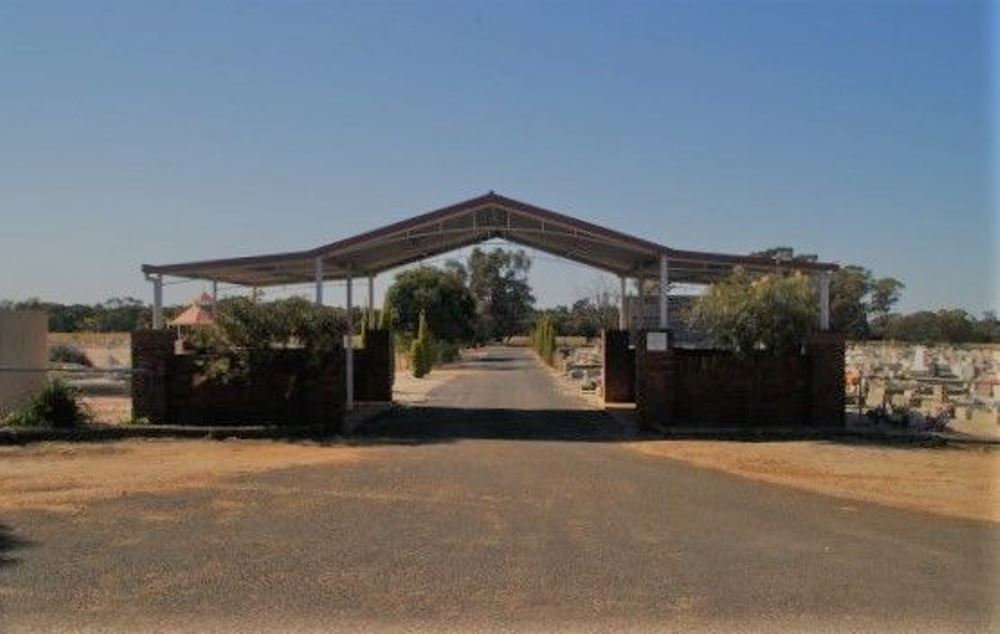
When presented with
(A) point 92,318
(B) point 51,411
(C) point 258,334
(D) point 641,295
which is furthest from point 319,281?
(A) point 92,318

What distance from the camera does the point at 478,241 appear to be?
2602cm

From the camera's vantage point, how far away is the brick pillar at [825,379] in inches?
845

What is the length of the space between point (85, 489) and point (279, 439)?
22.2ft

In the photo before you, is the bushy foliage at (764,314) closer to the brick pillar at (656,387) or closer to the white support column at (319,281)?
the brick pillar at (656,387)

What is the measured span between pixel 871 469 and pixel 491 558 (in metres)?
8.88

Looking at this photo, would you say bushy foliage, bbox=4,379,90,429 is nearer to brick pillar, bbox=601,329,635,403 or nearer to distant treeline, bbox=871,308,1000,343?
brick pillar, bbox=601,329,635,403

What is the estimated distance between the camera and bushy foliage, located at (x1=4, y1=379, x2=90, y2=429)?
63.4ft

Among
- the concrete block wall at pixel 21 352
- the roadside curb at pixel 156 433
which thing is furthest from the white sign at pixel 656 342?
the concrete block wall at pixel 21 352

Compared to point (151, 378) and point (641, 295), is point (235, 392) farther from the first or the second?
point (641, 295)

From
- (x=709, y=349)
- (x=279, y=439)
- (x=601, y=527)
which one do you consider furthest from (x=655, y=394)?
(x=601, y=527)

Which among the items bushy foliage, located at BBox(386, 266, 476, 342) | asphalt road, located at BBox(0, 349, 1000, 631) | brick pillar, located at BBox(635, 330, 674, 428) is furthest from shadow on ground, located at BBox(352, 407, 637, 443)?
bushy foliage, located at BBox(386, 266, 476, 342)

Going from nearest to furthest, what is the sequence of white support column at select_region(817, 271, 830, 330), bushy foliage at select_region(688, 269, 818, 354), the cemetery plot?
bushy foliage at select_region(688, 269, 818, 354), white support column at select_region(817, 271, 830, 330), the cemetery plot

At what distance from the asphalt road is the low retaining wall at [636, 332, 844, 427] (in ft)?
23.6

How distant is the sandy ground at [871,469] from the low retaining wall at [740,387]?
1.88m
